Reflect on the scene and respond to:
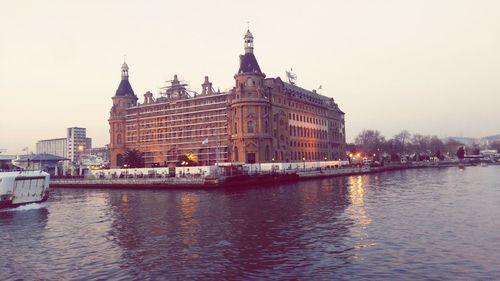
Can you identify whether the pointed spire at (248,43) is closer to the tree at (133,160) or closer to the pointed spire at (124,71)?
the tree at (133,160)

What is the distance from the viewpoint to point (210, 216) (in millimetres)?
45688

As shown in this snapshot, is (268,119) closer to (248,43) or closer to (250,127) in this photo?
(250,127)

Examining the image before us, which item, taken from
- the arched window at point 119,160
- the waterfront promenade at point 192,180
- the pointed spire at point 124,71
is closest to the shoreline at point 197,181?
the waterfront promenade at point 192,180

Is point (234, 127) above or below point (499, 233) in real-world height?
above

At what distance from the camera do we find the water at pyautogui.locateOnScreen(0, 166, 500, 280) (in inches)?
933

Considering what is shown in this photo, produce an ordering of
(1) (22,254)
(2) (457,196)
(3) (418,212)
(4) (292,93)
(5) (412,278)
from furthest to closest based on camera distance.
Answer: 1. (4) (292,93)
2. (2) (457,196)
3. (3) (418,212)
4. (1) (22,254)
5. (5) (412,278)

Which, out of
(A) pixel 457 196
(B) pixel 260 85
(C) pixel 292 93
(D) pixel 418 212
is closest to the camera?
(D) pixel 418 212

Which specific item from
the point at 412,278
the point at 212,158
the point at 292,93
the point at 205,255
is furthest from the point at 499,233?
the point at 292,93

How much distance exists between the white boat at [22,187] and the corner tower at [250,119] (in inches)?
2449

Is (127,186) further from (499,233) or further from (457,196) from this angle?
(499,233)

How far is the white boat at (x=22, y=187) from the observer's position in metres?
61.8

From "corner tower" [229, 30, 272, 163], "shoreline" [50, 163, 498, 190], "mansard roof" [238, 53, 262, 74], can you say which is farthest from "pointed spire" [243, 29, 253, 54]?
"shoreline" [50, 163, 498, 190]

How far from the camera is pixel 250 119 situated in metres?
122

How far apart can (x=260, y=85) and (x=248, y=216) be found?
84.8 m
